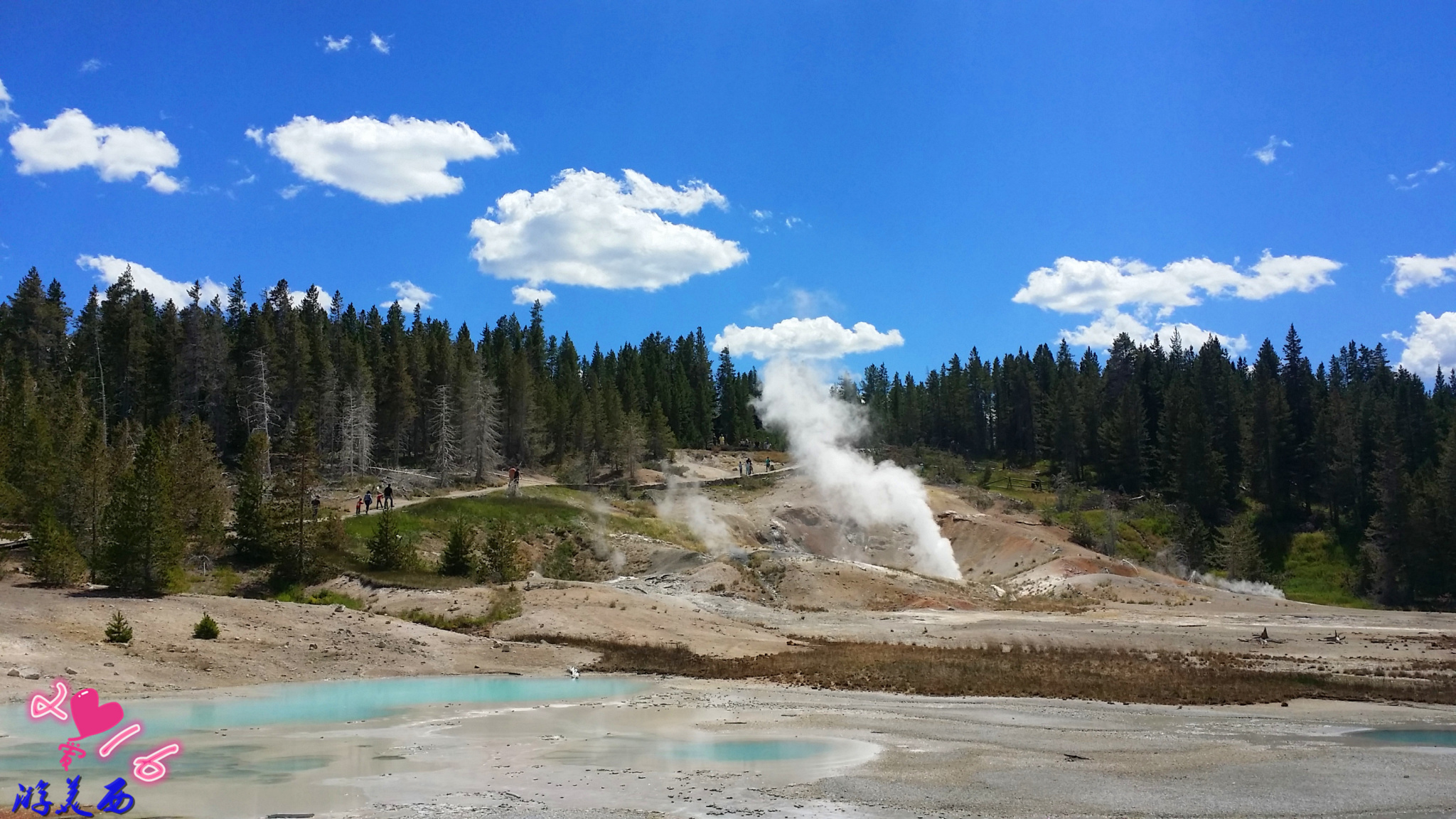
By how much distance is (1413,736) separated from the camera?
21.4m

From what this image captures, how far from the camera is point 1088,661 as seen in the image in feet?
111

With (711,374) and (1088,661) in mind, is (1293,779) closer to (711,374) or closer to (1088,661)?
(1088,661)

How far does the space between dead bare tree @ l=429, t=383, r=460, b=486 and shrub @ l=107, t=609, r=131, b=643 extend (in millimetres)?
51152

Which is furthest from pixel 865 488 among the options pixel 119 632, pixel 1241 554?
pixel 119 632

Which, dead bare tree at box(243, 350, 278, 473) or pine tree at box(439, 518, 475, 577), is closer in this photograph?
pine tree at box(439, 518, 475, 577)

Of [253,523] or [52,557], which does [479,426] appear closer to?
[253,523]

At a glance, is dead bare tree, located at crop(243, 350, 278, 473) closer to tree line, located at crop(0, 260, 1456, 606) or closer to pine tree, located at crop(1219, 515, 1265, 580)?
tree line, located at crop(0, 260, 1456, 606)

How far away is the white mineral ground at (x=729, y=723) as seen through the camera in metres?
14.5

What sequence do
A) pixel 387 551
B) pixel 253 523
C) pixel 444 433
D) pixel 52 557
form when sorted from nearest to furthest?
pixel 52 557
pixel 253 523
pixel 387 551
pixel 444 433

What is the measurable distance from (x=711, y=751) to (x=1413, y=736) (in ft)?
51.4

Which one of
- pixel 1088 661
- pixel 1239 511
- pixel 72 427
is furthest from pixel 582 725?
pixel 1239 511

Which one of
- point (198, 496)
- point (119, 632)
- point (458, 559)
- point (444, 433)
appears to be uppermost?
point (444, 433)

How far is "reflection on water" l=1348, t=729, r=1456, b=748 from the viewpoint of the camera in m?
20.5

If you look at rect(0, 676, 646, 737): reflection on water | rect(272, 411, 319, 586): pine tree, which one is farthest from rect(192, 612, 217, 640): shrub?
rect(272, 411, 319, 586): pine tree
